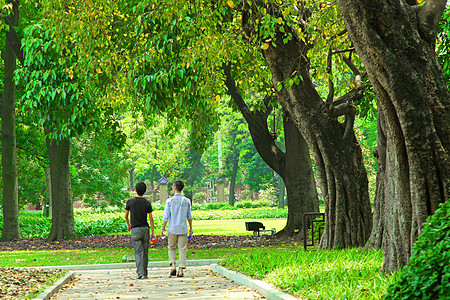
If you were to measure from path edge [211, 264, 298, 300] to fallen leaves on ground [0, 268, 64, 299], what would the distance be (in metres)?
3.30

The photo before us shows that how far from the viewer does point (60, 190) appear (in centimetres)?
2050

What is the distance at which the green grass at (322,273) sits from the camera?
6.56 metres

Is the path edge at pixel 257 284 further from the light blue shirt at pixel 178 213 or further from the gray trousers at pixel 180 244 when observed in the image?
the light blue shirt at pixel 178 213

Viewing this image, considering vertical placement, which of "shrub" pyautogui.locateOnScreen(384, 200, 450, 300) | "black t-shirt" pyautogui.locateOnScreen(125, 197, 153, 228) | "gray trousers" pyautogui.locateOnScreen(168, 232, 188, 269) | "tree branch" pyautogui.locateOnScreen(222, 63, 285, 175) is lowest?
"gray trousers" pyautogui.locateOnScreen(168, 232, 188, 269)

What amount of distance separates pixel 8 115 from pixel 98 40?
9.34 meters

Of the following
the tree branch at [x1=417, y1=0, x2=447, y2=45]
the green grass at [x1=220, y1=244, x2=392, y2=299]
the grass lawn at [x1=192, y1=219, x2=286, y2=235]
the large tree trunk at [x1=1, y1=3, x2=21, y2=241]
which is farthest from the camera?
the grass lawn at [x1=192, y1=219, x2=286, y2=235]

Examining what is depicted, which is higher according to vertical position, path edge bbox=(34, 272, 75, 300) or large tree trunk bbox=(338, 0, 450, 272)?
large tree trunk bbox=(338, 0, 450, 272)

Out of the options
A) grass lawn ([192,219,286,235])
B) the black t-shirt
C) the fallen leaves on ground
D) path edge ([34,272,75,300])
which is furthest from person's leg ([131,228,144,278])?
grass lawn ([192,219,286,235])

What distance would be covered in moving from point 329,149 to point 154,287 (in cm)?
496

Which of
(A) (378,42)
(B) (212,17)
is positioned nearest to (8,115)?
(B) (212,17)

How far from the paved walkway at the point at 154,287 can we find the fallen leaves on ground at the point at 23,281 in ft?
1.14

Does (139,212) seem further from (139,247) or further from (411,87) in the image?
(411,87)

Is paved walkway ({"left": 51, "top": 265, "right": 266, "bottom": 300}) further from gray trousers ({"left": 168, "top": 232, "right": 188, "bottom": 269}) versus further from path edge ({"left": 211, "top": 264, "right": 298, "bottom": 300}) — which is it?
gray trousers ({"left": 168, "top": 232, "right": 188, "bottom": 269})

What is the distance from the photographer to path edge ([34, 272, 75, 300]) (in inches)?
317
